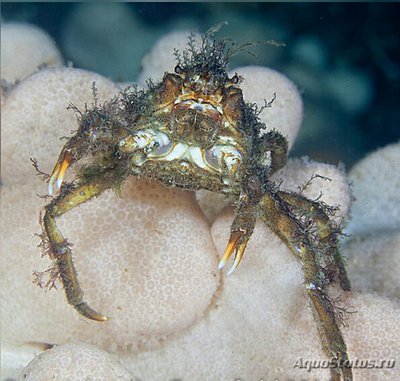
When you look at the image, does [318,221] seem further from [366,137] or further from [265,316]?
[366,137]

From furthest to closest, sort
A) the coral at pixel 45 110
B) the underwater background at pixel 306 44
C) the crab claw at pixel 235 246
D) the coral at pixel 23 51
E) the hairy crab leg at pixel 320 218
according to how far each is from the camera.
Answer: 1. the underwater background at pixel 306 44
2. the coral at pixel 23 51
3. the coral at pixel 45 110
4. the hairy crab leg at pixel 320 218
5. the crab claw at pixel 235 246

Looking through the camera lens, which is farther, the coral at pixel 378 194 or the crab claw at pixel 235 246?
the coral at pixel 378 194

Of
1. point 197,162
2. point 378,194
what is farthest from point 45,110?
point 378,194

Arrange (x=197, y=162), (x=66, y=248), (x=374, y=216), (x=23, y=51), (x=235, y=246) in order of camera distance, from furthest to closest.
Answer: (x=23, y=51), (x=374, y=216), (x=66, y=248), (x=197, y=162), (x=235, y=246)

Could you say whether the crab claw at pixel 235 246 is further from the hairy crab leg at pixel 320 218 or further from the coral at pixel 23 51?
the coral at pixel 23 51

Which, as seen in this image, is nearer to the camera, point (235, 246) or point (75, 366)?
point (75, 366)

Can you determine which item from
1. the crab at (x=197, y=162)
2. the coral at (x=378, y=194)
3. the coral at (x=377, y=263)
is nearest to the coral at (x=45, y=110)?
the crab at (x=197, y=162)

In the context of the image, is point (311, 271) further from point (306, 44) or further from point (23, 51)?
point (306, 44)

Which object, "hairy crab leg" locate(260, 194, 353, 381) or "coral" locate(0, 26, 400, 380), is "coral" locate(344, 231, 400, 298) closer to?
"coral" locate(0, 26, 400, 380)
